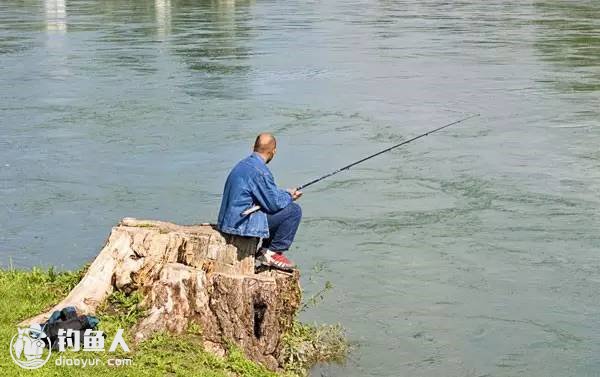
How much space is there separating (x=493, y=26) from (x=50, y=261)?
2458 centimetres

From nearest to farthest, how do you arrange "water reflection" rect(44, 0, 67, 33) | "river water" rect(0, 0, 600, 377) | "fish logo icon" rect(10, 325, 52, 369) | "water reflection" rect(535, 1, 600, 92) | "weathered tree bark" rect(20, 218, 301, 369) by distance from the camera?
"fish logo icon" rect(10, 325, 52, 369) → "weathered tree bark" rect(20, 218, 301, 369) → "river water" rect(0, 0, 600, 377) → "water reflection" rect(535, 1, 600, 92) → "water reflection" rect(44, 0, 67, 33)

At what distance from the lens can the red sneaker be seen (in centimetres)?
676

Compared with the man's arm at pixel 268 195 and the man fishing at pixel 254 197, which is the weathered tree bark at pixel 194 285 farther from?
→ the man's arm at pixel 268 195

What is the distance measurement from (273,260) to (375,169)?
19.8ft

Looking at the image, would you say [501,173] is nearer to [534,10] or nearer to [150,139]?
[150,139]

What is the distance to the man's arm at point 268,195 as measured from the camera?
648cm

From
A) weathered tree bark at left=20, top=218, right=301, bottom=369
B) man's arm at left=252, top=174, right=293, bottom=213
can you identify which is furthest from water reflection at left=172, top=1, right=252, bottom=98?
weathered tree bark at left=20, top=218, right=301, bottom=369

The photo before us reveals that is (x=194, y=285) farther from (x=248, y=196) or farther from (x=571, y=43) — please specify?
(x=571, y=43)

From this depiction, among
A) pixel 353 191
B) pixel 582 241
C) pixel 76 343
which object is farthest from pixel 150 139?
pixel 76 343

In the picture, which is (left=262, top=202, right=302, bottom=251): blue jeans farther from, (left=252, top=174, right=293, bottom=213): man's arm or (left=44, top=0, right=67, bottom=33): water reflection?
(left=44, top=0, right=67, bottom=33): water reflection

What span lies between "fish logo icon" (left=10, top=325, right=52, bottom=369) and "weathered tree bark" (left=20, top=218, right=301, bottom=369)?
306 mm

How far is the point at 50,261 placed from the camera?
921 cm

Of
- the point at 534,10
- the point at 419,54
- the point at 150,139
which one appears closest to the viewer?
the point at 150,139

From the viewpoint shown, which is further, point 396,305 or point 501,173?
point 501,173
